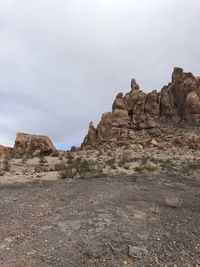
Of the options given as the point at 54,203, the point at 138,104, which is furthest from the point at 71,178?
the point at 138,104

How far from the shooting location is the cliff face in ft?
168

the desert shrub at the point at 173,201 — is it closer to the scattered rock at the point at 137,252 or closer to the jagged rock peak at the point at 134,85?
the scattered rock at the point at 137,252

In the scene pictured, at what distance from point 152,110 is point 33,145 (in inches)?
981

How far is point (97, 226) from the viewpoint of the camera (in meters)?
7.88

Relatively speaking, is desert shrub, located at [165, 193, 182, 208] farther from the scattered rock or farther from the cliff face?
the cliff face

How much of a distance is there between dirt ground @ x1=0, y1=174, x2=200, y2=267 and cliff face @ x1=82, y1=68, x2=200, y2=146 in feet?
125

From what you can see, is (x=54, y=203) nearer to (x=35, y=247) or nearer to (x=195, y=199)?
(x=35, y=247)

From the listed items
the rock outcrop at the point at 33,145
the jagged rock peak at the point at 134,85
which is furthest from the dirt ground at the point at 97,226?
the jagged rock peak at the point at 134,85

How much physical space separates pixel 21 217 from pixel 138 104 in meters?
47.4

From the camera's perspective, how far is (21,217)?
28.5ft

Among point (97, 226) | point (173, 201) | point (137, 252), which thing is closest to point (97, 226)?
point (97, 226)

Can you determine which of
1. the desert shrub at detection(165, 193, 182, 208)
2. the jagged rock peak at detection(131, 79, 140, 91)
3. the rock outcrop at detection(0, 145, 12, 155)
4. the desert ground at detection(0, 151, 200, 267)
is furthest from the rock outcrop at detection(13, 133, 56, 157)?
the jagged rock peak at detection(131, 79, 140, 91)

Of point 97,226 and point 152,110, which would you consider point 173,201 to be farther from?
point 152,110

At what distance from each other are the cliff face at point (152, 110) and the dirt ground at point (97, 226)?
3802cm
